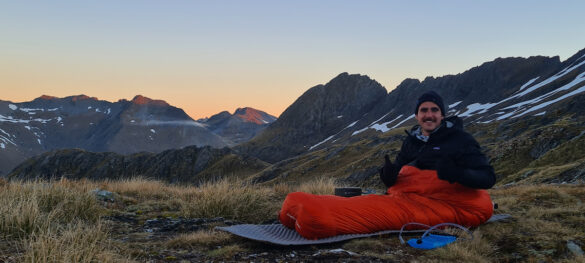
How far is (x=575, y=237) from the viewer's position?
188 inches

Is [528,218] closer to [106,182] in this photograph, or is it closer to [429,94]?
[429,94]

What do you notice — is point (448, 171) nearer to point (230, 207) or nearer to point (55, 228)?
point (230, 207)

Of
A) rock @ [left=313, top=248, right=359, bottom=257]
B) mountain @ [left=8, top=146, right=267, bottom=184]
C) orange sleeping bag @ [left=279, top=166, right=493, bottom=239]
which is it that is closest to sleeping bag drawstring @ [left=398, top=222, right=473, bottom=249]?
orange sleeping bag @ [left=279, top=166, right=493, bottom=239]

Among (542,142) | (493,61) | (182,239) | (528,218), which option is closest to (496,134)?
(542,142)

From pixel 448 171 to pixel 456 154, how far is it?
1.71 feet

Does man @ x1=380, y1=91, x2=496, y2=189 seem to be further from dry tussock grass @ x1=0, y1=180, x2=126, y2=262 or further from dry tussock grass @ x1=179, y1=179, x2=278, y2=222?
dry tussock grass @ x1=0, y1=180, x2=126, y2=262

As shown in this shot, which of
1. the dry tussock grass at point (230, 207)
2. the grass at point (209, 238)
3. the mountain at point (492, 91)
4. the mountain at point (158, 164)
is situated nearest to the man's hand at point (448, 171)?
the grass at point (209, 238)

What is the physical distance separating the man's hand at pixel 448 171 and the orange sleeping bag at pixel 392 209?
0.49 m

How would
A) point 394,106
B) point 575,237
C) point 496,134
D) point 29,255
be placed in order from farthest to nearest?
point 394,106 < point 496,134 < point 575,237 < point 29,255

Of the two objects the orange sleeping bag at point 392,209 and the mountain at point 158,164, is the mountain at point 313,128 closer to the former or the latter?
the mountain at point 158,164

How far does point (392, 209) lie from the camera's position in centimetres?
541

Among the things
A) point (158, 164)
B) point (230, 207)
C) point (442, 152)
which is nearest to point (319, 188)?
point (230, 207)

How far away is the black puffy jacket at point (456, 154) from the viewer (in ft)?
16.7

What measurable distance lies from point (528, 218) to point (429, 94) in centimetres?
282
